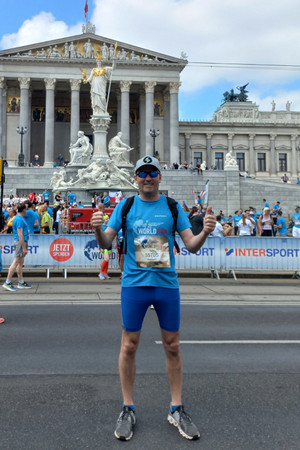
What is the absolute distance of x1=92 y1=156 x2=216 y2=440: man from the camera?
400 centimetres

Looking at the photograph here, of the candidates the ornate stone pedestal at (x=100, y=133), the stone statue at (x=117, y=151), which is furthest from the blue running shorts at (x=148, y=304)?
the stone statue at (x=117, y=151)

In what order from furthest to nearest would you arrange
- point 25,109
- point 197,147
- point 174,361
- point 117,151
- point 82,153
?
point 197,147
point 25,109
point 117,151
point 82,153
point 174,361

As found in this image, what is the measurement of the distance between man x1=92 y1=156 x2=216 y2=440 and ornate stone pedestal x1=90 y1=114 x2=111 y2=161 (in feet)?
105

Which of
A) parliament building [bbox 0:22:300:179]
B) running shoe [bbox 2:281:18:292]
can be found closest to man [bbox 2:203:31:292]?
running shoe [bbox 2:281:18:292]

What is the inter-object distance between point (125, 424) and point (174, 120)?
5986 centimetres

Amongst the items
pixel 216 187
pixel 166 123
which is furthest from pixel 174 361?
pixel 166 123

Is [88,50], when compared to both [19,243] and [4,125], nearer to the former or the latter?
[4,125]

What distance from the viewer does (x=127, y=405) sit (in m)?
4.04

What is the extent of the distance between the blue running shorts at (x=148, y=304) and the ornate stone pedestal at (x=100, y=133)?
3221 centimetres

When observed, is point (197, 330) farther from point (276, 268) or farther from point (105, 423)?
point (276, 268)

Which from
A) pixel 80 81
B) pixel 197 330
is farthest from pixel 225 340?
pixel 80 81

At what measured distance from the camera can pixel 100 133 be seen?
35719 mm

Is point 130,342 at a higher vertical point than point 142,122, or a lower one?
lower

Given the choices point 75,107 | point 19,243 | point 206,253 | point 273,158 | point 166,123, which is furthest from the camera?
point 273,158
